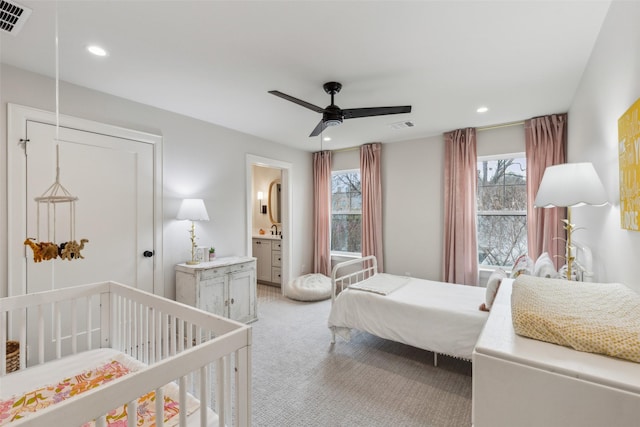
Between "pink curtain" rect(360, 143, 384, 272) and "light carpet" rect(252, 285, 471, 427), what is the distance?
1761 mm

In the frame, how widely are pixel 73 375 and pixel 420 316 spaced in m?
2.35

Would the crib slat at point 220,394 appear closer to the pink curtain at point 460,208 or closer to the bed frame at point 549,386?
the bed frame at point 549,386

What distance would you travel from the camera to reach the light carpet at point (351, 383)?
1.93m

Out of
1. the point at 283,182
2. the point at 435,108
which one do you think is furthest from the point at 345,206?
the point at 435,108

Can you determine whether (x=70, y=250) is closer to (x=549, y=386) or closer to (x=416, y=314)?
(x=549, y=386)

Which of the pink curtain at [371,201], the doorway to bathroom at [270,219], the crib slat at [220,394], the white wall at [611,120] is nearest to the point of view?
the crib slat at [220,394]

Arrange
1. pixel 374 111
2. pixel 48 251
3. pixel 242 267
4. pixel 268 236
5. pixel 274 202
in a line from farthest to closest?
pixel 274 202
pixel 268 236
pixel 242 267
pixel 374 111
pixel 48 251

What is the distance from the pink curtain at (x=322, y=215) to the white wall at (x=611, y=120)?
3489mm

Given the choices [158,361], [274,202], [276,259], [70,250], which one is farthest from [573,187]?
[274,202]

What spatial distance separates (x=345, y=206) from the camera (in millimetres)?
5355

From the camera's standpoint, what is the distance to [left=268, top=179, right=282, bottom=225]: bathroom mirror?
5691mm

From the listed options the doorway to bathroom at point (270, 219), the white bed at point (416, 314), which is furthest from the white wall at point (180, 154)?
the white bed at point (416, 314)

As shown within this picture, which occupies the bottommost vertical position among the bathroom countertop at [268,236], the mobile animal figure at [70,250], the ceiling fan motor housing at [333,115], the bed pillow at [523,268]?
the bed pillow at [523,268]

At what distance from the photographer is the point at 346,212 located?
534 cm
